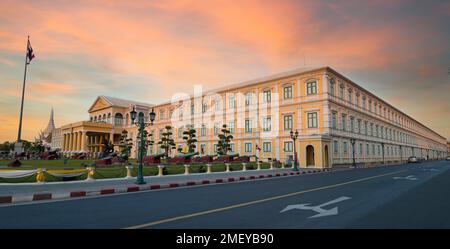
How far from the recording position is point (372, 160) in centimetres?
4284

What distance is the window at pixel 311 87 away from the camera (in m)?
32.3

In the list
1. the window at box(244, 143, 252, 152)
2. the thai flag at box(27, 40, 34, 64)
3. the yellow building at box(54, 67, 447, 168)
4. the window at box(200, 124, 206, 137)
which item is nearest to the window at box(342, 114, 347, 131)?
the yellow building at box(54, 67, 447, 168)

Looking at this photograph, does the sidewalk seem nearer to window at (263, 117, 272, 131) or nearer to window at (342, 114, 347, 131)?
window at (263, 117, 272, 131)

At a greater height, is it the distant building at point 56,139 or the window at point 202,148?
the distant building at point 56,139

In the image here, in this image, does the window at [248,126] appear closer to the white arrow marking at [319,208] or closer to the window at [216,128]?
the window at [216,128]

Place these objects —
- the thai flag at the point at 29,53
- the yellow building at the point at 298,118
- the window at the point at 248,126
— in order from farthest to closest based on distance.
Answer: the window at the point at 248,126 < the yellow building at the point at 298,118 < the thai flag at the point at 29,53

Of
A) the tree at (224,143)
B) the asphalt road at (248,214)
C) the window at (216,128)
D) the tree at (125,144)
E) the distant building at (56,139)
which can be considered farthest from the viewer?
the distant building at (56,139)

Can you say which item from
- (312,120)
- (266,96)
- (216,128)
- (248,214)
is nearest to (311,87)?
(312,120)

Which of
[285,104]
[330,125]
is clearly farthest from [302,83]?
[330,125]

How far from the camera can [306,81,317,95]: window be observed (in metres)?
32.3

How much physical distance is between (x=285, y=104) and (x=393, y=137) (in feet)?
112

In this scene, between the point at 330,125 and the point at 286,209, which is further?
the point at 330,125

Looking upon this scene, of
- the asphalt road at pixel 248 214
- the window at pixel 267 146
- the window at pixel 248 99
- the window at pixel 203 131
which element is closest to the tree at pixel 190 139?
the window at pixel 203 131
